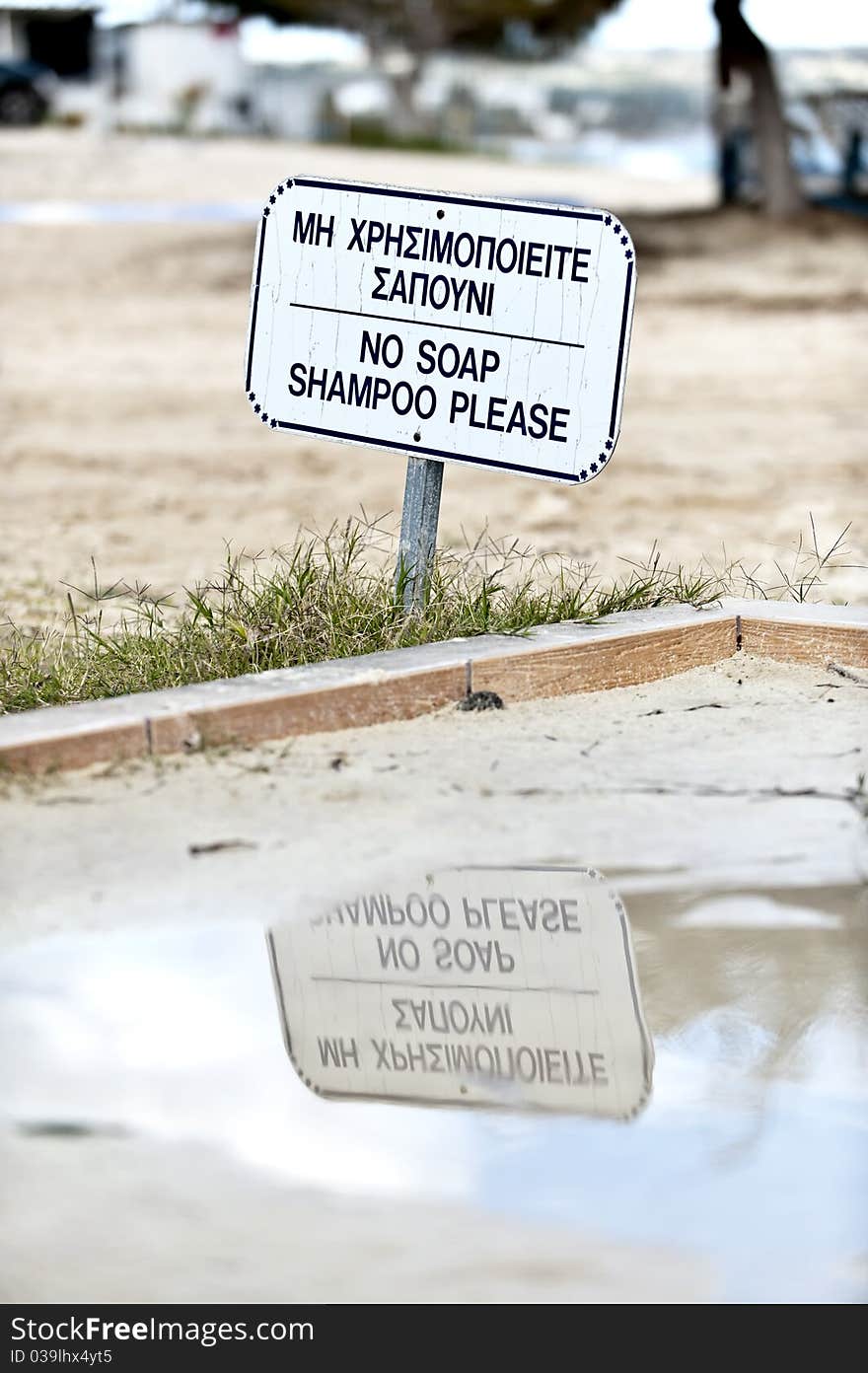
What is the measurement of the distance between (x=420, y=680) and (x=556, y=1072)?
6.18 feet

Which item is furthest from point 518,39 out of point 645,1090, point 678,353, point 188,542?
point 645,1090

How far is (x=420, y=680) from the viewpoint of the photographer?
501 centimetres

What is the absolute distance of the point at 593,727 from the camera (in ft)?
16.3

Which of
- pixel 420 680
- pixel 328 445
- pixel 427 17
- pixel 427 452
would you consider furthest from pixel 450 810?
pixel 427 17

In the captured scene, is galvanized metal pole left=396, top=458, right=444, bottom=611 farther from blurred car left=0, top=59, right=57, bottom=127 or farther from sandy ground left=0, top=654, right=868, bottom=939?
blurred car left=0, top=59, right=57, bottom=127

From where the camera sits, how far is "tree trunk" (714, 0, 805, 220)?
22016mm

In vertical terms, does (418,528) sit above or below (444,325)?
below

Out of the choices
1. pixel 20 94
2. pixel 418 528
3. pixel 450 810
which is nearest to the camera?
pixel 450 810

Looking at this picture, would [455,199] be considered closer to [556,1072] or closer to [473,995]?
[473,995]

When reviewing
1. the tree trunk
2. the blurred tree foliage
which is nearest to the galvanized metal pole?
the tree trunk

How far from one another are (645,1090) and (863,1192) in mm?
426

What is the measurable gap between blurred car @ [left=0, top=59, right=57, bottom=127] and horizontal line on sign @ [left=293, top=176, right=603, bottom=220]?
4244 centimetres

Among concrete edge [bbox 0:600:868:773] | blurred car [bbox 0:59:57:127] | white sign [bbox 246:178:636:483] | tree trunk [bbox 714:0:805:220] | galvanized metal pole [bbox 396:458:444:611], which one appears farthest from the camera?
blurred car [bbox 0:59:57:127]

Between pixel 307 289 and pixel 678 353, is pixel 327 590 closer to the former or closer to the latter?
pixel 307 289
